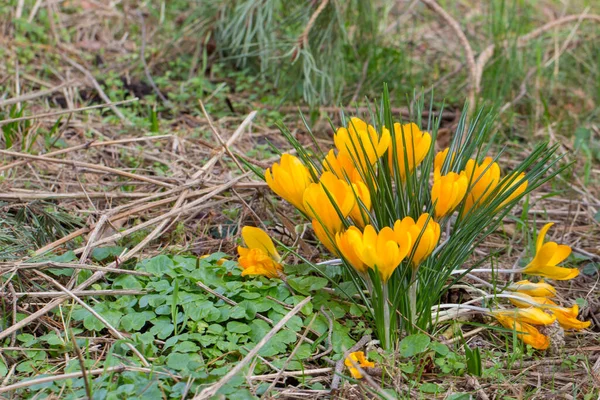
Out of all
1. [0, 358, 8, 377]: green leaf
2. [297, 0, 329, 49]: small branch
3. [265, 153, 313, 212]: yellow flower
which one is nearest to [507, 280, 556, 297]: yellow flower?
[265, 153, 313, 212]: yellow flower

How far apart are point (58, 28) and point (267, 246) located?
8.09 ft

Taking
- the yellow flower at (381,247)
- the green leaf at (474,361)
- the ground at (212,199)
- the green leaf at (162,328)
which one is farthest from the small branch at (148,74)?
the green leaf at (474,361)

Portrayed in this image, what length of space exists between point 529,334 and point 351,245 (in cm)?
53

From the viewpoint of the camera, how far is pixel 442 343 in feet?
5.58

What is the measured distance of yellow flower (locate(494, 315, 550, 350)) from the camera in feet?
5.65

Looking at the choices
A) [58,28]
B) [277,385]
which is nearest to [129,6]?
[58,28]

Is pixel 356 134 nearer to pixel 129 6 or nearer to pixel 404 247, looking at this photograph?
pixel 404 247

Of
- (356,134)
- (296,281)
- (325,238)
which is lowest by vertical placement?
(296,281)

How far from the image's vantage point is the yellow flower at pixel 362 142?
5.37 feet

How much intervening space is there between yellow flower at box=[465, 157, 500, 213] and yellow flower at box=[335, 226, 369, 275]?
32 centimetres

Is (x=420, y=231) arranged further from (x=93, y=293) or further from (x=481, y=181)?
(x=93, y=293)

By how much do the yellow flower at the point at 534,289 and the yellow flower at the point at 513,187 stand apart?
217mm

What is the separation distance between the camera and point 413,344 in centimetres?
164

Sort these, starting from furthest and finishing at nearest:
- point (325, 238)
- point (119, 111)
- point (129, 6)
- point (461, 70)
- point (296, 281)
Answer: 1. point (129, 6)
2. point (461, 70)
3. point (119, 111)
4. point (296, 281)
5. point (325, 238)
